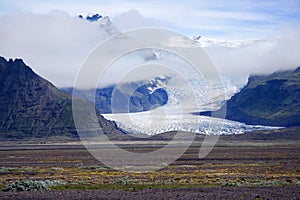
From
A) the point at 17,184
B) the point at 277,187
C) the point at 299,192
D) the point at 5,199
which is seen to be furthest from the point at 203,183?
the point at 5,199

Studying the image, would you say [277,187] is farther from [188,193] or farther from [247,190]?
[188,193]

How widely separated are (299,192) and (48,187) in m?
19.0

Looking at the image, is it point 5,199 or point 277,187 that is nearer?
point 5,199

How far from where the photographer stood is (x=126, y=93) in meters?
143

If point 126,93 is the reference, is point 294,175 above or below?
below

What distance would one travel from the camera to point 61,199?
33875 millimetres

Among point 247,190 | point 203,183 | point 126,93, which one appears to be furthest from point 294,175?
point 126,93

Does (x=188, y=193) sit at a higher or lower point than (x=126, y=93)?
lower

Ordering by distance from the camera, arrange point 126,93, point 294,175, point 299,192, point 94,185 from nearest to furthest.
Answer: point 299,192 < point 94,185 < point 294,175 < point 126,93

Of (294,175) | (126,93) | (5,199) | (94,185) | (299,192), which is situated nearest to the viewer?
(5,199)

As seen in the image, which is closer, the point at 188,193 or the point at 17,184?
the point at 188,193

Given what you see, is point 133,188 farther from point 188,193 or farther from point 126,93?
point 126,93

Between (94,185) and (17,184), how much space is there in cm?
653

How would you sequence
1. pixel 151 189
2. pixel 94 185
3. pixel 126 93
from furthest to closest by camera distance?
pixel 126 93
pixel 94 185
pixel 151 189
